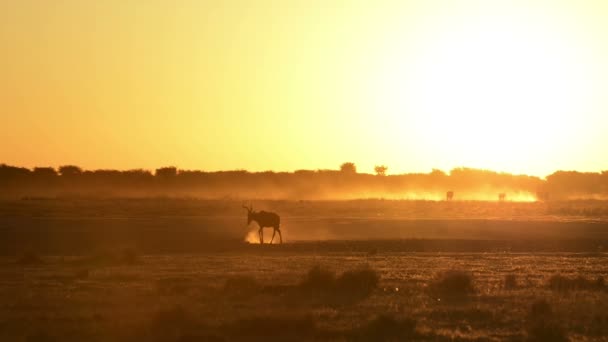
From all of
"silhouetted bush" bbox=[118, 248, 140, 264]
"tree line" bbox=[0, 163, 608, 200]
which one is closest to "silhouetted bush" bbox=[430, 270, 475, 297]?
"silhouetted bush" bbox=[118, 248, 140, 264]

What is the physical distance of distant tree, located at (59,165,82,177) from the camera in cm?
15225

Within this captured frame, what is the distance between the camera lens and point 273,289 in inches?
918

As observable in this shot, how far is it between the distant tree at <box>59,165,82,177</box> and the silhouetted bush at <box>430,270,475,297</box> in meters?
134

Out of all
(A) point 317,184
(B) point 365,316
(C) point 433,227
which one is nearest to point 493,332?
(B) point 365,316

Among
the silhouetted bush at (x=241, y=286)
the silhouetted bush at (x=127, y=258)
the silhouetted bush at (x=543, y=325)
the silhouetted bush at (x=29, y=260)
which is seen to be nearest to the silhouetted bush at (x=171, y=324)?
the silhouetted bush at (x=241, y=286)

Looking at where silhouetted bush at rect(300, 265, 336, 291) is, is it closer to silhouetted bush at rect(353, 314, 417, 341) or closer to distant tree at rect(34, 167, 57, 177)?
silhouetted bush at rect(353, 314, 417, 341)

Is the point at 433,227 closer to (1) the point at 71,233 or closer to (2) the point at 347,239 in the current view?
(2) the point at 347,239

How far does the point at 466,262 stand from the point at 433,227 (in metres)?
23.9

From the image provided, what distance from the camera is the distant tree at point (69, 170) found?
15225 cm

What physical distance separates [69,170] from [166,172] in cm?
1593

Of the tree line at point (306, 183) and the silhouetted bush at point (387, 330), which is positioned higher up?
the tree line at point (306, 183)

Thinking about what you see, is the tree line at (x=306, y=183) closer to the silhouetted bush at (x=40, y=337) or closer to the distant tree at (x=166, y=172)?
the distant tree at (x=166, y=172)

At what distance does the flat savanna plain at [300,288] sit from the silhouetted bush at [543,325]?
0.12 ft

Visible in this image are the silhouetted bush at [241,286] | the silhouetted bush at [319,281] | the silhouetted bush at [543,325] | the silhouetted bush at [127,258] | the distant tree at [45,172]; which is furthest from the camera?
the distant tree at [45,172]
